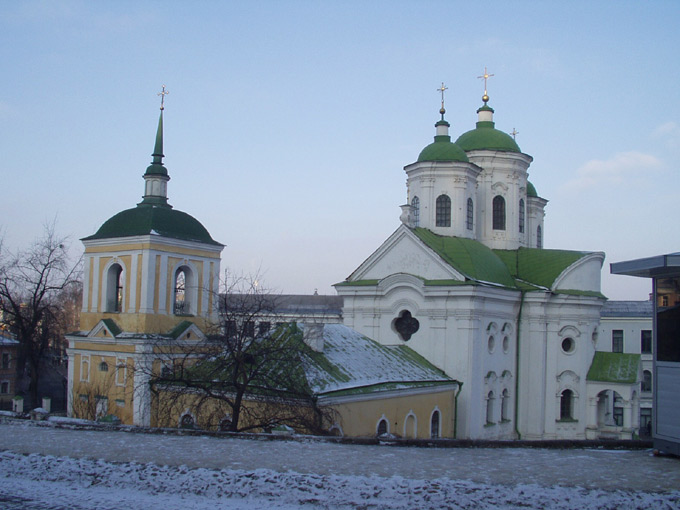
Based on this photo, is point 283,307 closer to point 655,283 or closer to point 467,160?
point 467,160

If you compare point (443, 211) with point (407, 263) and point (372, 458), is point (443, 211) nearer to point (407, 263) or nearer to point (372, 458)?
point (407, 263)

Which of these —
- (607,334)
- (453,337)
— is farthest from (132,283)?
(607,334)

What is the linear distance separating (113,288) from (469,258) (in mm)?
12486

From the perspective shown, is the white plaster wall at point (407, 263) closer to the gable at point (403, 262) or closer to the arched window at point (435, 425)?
the gable at point (403, 262)

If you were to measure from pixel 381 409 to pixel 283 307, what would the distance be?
150 ft

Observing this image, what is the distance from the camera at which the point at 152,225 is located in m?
23.8

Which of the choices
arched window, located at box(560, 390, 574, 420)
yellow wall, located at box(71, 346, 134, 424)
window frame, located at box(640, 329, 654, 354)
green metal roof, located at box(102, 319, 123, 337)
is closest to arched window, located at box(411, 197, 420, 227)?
arched window, located at box(560, 390, 574, 420)

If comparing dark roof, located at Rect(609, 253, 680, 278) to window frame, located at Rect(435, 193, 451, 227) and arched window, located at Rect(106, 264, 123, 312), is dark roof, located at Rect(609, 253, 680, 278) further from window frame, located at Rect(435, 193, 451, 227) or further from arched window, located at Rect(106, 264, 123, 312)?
arched window, located at Rect(106, 264, 123, 312)

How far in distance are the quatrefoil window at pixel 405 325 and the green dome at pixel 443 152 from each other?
6691mm

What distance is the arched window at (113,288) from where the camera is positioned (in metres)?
24.8

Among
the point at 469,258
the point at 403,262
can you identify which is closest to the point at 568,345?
the point at 469,258

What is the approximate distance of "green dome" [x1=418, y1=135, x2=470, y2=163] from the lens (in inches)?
1142

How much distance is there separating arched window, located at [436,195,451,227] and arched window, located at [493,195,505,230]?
3384mm

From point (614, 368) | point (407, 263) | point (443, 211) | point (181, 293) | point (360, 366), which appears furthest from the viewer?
point (443, 211)
